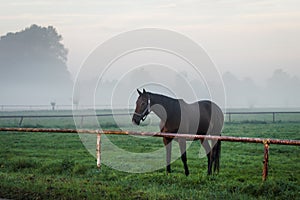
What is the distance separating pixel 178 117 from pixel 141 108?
1.00 metres

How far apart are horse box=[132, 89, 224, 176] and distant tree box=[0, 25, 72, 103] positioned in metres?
127

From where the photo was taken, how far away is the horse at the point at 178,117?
10594mm

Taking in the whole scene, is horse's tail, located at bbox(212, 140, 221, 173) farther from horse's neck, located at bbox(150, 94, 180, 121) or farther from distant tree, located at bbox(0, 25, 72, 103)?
distant tree, located at bbox(0, 25, 72, 103)

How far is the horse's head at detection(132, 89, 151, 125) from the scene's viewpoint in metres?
10.6

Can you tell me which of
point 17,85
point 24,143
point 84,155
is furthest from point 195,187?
point 17,85

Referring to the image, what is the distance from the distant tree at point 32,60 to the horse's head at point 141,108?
127821mm

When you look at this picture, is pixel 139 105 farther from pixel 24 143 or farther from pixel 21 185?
pixel 24 143

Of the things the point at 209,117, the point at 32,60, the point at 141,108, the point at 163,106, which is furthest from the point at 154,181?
the point at 32,60

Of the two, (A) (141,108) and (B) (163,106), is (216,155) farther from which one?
(A) (141,108)

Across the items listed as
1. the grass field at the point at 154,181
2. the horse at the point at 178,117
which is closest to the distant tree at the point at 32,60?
the grass field at the point at 154,181

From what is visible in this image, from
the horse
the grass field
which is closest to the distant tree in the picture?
the grass field

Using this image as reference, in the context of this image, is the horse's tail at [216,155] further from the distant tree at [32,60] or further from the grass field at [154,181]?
the distant tree at [32,60]

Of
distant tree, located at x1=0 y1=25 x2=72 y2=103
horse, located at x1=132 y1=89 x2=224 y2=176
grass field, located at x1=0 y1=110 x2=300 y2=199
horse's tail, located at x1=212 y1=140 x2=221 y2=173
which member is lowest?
grass field, located at x1=0 y1=110 x2=300 y2=199

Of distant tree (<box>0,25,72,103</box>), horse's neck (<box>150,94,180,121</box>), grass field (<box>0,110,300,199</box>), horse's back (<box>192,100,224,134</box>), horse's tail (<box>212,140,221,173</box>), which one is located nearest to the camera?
grass field (<box>0,110,300,199</box>)
